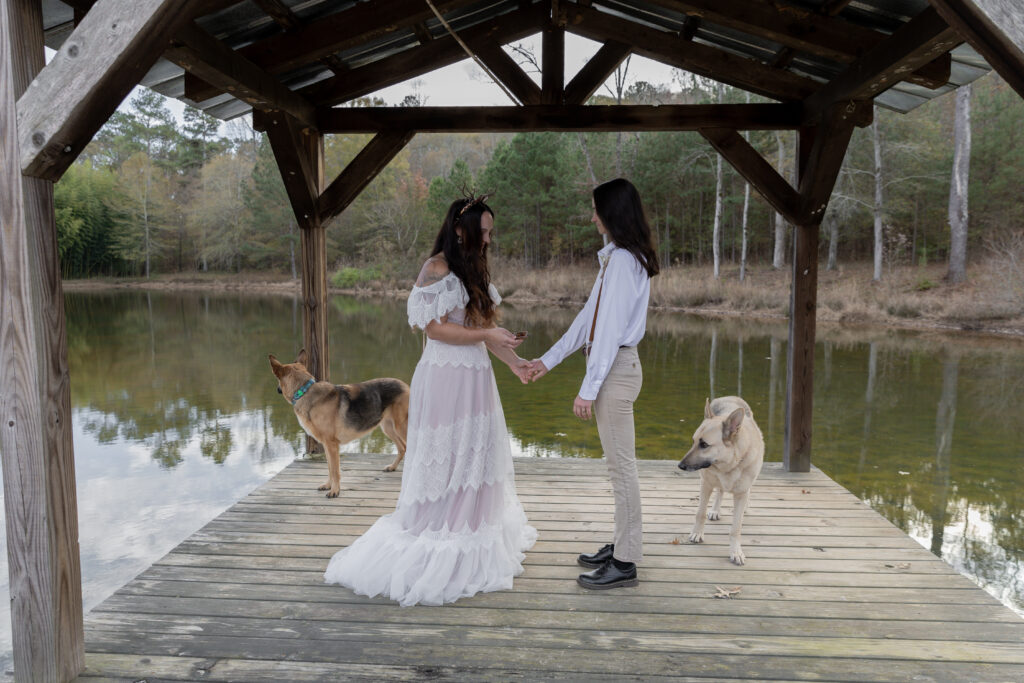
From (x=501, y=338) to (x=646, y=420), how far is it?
5931mm

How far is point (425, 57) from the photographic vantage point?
17.1ft

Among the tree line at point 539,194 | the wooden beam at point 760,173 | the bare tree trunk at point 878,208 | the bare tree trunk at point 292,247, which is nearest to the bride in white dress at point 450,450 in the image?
the wooden beam at point 760,173

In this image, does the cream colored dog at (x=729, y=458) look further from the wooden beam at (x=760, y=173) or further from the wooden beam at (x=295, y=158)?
the wooden beam at (x=295, y=158)

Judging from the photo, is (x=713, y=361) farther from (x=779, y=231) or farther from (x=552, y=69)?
(x=779, y=231)

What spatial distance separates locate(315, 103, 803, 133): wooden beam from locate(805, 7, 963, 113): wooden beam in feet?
1.77

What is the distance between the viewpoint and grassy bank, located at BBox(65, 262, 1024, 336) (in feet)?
52.1

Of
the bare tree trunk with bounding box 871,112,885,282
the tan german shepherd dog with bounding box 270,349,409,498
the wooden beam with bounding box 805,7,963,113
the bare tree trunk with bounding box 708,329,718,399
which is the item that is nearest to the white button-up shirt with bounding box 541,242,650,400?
the wooden beam with bounding box 805,7,963,113

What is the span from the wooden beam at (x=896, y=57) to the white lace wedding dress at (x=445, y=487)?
2.76 m

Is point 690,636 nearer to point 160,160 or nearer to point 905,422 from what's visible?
point 905,422

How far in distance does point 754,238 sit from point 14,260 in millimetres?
31652

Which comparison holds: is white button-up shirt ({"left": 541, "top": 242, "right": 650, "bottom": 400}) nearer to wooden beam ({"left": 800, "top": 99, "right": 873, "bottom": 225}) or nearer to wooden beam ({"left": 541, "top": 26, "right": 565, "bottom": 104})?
wooden beam ({"left": 800, "top": 99, "right": 873, "bottom": 225})

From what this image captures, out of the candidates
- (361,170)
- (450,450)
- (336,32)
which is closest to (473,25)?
(336,32)

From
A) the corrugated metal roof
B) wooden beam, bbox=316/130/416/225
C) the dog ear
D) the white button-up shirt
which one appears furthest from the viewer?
wooden beam, bbox=316/130/416/225

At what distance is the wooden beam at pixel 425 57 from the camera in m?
5.13
